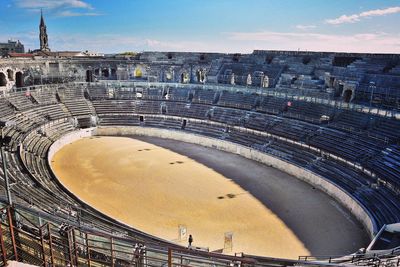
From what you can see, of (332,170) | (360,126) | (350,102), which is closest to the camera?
(332,170)

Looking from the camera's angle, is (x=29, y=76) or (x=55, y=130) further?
(x=29, y=76)

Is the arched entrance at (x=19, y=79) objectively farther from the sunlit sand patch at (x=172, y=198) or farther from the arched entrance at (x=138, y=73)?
the arched entrance at (x=138, y=73)

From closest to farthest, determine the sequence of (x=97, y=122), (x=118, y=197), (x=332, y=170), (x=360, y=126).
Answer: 1. (x=118, y=197)
2. (x=332, y=170)
3. (x=360, y=126)
4. (x=97, y=122)

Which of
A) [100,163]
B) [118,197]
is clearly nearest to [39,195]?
[118,197]

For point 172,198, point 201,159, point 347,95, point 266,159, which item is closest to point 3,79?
point 201,159

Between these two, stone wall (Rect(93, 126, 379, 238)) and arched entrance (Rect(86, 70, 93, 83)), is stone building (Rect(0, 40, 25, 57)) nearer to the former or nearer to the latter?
arched entrance (Rect(86, 70, 93, 83))

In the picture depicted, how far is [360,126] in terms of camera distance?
94.1 ft

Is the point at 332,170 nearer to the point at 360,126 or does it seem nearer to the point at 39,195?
the point at 360,126

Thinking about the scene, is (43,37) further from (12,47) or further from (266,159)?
(266,159)

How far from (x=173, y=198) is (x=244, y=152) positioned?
12.1m

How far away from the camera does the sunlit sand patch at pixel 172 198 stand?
18.8 meters

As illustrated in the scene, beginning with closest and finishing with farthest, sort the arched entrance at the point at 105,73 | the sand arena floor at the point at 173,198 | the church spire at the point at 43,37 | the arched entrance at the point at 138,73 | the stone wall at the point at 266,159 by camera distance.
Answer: the sand arena floor at the point at 173,198
the stone wall at the point at 266,159
the arched entrance at the point at 105,73
the arched entrance at the point at 138,73
the church spire at the point at 43,37

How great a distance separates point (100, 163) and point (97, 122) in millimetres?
12255

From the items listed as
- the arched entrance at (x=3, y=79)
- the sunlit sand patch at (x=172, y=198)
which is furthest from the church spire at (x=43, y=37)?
the sunlit sand patch at (x=172, y=198)
